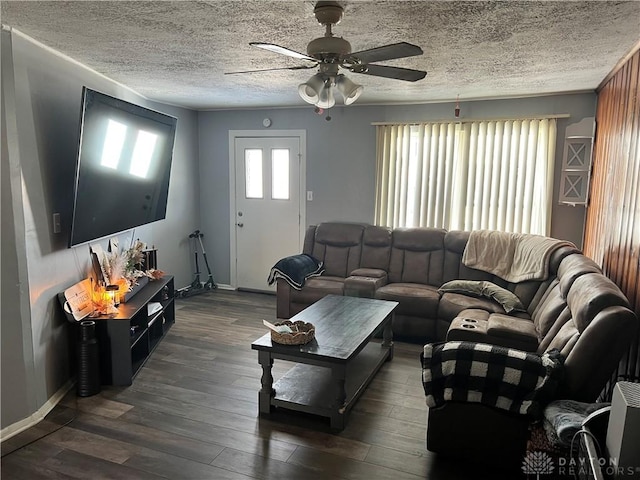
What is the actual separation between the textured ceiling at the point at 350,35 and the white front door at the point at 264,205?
5.77ft

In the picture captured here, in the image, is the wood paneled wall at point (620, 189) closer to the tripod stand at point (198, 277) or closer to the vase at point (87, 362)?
the vase at point (87, 362)

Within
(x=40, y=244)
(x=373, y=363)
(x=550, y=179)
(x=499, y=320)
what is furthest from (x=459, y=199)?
(x=40, y=244)

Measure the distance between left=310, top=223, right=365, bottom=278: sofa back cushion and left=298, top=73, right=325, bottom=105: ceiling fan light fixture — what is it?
2.83 m

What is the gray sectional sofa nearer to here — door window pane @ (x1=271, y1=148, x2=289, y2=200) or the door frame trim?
the door frame trim

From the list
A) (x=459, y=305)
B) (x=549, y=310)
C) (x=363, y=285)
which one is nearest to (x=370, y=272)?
(x=363, y=285)

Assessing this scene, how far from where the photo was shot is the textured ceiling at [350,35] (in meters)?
2.15

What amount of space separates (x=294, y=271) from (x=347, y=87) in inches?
104

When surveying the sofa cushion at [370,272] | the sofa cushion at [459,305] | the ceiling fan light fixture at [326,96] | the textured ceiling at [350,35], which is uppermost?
the textured ceiling at [350,35]

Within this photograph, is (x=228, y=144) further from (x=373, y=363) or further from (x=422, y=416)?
(x=422, y=416)

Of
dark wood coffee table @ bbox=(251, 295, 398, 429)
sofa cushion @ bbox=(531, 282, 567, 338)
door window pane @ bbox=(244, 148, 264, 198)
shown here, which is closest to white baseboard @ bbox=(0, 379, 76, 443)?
dark wood coffee table @ bbox=(251, 295, 398, 429)

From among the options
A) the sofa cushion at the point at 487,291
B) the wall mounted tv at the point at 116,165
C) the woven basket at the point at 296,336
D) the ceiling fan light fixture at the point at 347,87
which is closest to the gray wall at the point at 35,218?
the wall mounted tv at the point at 116,165

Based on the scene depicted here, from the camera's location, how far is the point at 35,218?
281cm

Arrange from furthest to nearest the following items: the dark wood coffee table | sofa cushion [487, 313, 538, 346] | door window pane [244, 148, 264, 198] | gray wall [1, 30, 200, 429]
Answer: door window pane [244, 148, 264, 198]
sofa cushion [487, 313, 538, 346]
the dark wood coffee table
gray wall [1, 30, 200, 429]

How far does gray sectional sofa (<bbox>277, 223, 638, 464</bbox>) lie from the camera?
2213 millimetres
